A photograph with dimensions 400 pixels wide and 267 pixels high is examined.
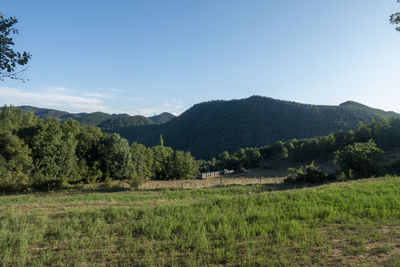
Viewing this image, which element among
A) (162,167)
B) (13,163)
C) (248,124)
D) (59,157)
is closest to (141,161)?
(162,167)

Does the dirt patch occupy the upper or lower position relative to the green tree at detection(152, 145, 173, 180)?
upper

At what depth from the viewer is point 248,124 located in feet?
373

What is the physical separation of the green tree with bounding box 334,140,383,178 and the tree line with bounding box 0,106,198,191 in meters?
24.2

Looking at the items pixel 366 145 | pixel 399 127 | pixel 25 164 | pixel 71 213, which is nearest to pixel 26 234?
pixel 71 213

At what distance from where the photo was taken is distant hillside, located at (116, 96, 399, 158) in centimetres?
8931

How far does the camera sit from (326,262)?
14.3 ft

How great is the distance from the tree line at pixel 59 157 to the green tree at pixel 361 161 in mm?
24235

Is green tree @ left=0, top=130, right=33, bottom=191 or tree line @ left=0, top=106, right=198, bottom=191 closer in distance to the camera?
green tree @ left=0, top=130, right=33, bottom=191

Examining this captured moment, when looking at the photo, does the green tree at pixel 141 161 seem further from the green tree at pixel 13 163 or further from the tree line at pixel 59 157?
the green tree at pixel 13 163

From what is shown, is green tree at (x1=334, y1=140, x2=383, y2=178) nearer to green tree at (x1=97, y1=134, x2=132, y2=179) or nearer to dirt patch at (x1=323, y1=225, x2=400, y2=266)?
dirt patch at (x1=323, y1=225, x2=400, y2=266)

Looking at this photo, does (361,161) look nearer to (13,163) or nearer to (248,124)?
(13,163)

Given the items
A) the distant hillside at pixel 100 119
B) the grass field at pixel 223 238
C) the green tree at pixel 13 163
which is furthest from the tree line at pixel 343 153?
the distant hillside at pixel 100 119

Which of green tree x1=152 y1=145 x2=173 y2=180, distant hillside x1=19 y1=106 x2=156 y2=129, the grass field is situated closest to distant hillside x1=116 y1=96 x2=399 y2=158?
distant hillside x1=19 y1=106 x2=156 y2=129

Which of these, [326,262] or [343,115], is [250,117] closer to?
[343,115]
